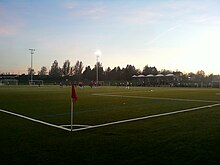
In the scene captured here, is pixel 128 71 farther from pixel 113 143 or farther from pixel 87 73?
pixel 113 143

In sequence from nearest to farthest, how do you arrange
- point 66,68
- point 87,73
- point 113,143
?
1. point 113,143
2. point 87,73
3. point 66,68

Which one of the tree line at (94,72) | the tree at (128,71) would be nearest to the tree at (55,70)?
the tree line at (94,72)

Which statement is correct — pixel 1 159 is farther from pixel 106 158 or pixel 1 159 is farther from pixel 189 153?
pixel 189 153

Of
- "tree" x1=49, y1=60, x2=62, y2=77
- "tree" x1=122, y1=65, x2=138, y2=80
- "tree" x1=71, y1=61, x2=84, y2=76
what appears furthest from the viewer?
"tree" x1=49, y1=60, x2=62, y2=77

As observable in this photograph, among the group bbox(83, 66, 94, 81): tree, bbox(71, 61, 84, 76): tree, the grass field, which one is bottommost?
the grass field

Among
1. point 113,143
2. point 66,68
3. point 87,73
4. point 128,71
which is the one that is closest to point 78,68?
point 66,68

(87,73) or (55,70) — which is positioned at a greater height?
(55,70)

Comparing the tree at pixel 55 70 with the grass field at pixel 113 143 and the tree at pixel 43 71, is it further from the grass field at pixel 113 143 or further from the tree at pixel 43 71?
the grass field at pixel 113 143

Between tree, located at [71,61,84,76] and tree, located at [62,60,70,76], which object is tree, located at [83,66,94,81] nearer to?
tree, located at [71,61,84,76]

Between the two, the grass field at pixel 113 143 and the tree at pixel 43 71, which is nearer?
the grass field at pixel 113 143

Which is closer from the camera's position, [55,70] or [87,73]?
[87,73]

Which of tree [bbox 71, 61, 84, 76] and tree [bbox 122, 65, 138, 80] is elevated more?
tree [bbox 71, 61, 84, 76]

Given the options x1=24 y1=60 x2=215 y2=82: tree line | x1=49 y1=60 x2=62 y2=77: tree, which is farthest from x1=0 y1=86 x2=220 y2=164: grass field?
x1=49 y1=60 x2=62 y2=77: tree

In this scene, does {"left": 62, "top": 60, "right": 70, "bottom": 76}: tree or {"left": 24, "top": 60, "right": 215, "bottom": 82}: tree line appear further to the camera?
{"left": 62, "top": 60, "right": 70, "bottom": 76}: tree
